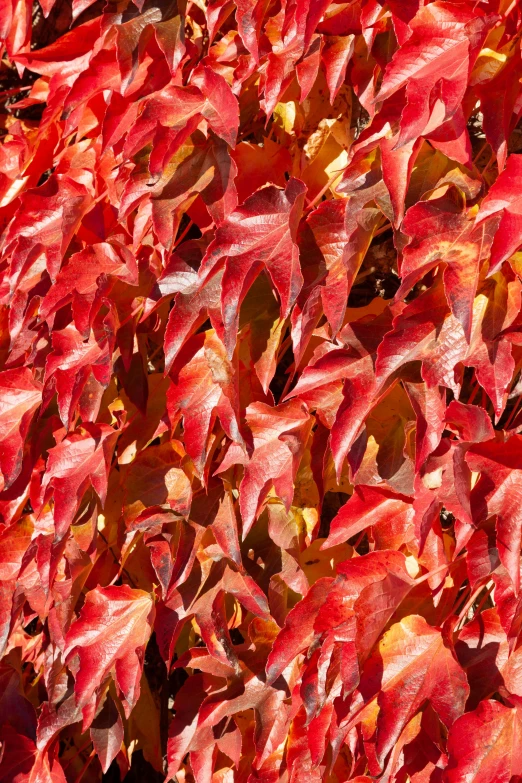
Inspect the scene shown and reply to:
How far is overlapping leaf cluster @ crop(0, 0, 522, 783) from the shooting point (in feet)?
2.52

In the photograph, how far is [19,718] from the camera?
1.19 meters

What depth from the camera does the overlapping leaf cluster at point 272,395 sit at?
0.77m

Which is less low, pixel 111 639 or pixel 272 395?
pixel 272 395

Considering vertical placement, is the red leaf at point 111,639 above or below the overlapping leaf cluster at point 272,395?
below

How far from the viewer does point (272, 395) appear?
3.04 feet

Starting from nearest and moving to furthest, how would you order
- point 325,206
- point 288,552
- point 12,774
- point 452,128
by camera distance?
1. point 452,128
2. point 325,206
3. point 288,552
4. point 12,774

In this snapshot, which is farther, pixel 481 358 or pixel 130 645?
pixel 130 645

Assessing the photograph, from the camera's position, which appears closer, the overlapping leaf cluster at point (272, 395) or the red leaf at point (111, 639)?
the overlapping leaf cluster at point (272, 395)

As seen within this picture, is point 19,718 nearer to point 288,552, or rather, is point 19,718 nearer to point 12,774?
point 12,774

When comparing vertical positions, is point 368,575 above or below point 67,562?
above

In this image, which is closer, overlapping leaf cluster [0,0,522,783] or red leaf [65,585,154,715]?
overlapping leaf cluster [0,0,522,783]

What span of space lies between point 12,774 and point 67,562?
317 millimetres

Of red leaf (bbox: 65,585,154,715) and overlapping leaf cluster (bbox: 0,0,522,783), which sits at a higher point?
overlapping leaf cluster (bbox: 0,0,522,783)

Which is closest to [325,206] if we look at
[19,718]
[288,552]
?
[288,552]
